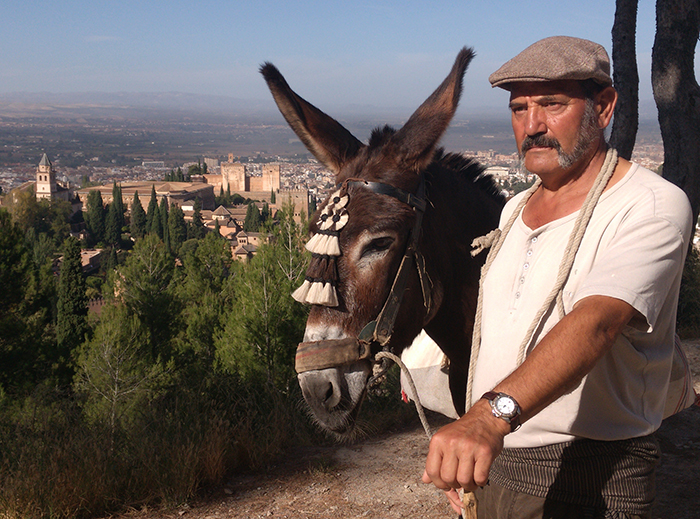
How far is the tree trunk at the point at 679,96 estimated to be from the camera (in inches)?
249

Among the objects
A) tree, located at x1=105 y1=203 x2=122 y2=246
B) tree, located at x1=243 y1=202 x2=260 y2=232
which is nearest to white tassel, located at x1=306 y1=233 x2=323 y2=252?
tree, located at x1=105 y1=203 x2=122 y2=246

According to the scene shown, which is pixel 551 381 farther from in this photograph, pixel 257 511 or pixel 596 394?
pixel 257 511

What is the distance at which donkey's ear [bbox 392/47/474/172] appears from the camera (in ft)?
6.56

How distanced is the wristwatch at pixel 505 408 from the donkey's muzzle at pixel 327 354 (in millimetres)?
717

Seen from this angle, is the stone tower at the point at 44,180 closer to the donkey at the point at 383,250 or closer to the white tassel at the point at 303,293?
the donkey at the point at 383,250

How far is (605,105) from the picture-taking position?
4.99ft

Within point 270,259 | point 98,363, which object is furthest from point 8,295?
point 270,259

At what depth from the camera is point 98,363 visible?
16.7 m

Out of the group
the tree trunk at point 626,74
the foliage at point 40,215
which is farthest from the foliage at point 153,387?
the foliage at point 40,215

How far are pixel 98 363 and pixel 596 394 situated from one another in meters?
17.3

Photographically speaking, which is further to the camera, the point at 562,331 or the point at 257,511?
the point at 257,511

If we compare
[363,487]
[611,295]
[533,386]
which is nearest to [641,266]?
[611,295]

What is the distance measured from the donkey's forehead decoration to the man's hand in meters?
0.77

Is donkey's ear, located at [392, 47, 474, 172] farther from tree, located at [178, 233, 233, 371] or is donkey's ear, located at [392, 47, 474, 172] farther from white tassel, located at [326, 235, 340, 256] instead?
tree, located at [178, 233, 233, 371]
